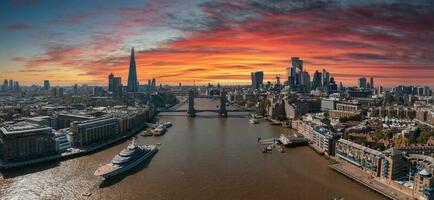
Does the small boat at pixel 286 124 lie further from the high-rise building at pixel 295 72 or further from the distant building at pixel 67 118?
the high-rise building at pixel 295 72

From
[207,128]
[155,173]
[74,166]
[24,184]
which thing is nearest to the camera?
[24,184]

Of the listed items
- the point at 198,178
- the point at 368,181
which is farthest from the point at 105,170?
the point at 368,181

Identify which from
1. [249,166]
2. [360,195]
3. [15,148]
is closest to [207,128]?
[249,166]

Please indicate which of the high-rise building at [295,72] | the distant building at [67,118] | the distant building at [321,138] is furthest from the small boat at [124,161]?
the high-rise building at [295,72]

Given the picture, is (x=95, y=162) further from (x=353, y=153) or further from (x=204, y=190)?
(x=353, y=153)

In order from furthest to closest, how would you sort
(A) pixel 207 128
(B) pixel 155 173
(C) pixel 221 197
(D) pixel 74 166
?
1. (A) pixel 207 128
2. (D) pixel 74 166
3. (B) pixel 155 173
4. (C) pixel 221 197

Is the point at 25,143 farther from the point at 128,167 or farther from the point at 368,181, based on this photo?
the point at 368,181

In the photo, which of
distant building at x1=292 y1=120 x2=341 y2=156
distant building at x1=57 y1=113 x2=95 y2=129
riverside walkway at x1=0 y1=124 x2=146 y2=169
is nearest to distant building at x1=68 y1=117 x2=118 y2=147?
riverside walkway at x1=0 y1=124 x2=146 y2=169

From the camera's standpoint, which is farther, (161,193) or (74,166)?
(74,166)
